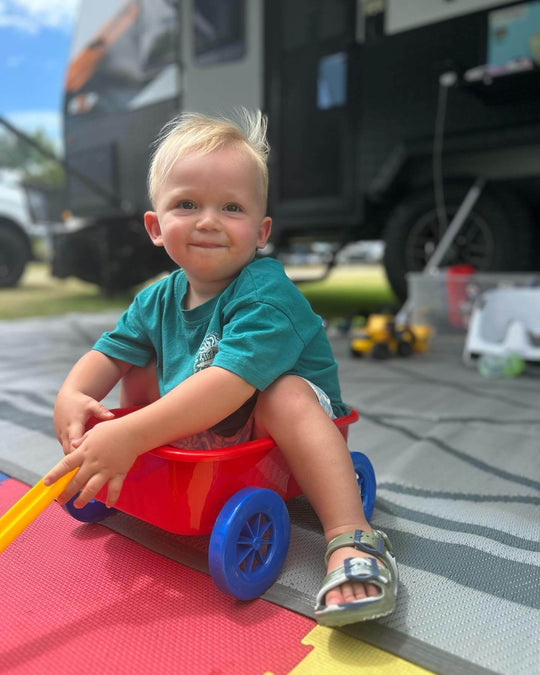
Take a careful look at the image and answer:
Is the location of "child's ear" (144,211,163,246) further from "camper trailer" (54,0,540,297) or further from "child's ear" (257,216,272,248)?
"camper trailer" (54,0,540,297)

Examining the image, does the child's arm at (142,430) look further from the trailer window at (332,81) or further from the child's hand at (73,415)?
the trailer window at (332,81)

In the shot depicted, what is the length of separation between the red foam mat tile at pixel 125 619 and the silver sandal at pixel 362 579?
3 cm

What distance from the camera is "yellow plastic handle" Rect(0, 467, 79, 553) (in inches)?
18.2

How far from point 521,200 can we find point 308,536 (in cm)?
184

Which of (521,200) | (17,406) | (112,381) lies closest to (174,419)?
(112,381)

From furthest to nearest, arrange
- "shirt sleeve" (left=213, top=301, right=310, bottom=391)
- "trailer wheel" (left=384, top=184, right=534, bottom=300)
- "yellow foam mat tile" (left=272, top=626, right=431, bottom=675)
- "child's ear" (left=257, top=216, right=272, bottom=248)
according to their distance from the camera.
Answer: "trailer wheel" (left=384, top=184, right=534, bottom=300) < "child's ear" (left=257, top=216, right=272, bottom=248) < "shirt sleeve" (left=213, top=301, right=310, bottom=391) < "yellow foam mat tile" (left=272, top=626, right=431, bottom=675)

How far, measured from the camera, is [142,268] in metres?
3.36

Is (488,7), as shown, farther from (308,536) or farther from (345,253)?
(308,536)

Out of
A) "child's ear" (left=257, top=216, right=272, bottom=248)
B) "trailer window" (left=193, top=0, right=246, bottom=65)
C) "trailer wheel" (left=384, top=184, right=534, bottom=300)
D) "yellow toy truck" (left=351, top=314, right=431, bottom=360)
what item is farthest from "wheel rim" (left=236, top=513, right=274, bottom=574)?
"trailer window" (left=193, top=0, right=246, bottom=65)

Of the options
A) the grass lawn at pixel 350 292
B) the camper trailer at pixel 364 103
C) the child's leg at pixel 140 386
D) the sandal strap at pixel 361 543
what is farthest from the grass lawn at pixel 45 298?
the sandal strap at pixel 361 543

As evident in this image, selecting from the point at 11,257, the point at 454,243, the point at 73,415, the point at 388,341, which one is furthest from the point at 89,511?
the point at 11,257

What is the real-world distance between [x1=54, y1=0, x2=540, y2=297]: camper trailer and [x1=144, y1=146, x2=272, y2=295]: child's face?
1620 millimetres

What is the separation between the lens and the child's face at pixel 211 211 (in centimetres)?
60

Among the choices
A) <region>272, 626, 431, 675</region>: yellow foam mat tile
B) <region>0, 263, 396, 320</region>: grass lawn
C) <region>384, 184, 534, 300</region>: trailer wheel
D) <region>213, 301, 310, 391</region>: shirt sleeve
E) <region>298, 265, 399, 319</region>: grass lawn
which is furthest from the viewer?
<region>298, 265, 399, 319</region>: grass lawn
